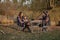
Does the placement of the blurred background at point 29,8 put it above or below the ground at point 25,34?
above

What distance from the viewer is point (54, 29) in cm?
650

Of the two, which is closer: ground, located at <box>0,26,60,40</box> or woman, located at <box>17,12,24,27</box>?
ground, located at <box>0,26,60,40</box>

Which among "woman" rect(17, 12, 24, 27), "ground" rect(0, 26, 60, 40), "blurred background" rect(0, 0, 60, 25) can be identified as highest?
"blurred background" rect(0, 0, 60, 25)

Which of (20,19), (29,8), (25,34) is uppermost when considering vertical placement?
(29,8)

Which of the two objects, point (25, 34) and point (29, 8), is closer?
point (25, 34)

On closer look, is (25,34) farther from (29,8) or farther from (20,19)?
(29,8)

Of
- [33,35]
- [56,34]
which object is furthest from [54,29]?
[33,35]

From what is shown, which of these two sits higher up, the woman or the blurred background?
the blurred background

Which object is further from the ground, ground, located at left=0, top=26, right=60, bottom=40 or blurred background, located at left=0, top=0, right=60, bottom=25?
blurred background, located at left=0, top=0, right=60, bottom=25

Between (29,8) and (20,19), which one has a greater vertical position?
(29,8)

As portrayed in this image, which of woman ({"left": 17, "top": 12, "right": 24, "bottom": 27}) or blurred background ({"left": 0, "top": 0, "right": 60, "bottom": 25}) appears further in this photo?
woman ({"left": 17, "top": 12, "right": 24, "bottom": 27})

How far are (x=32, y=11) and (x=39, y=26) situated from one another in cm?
44

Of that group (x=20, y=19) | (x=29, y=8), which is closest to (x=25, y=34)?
(x=20, y=19)

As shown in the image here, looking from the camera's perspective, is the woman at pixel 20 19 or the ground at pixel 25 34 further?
the woman at pixel 20 19
